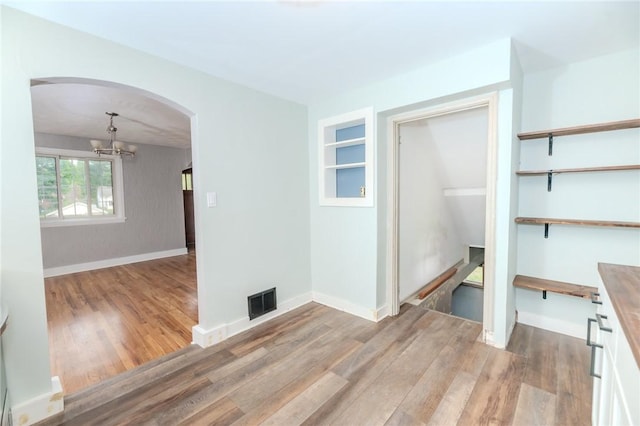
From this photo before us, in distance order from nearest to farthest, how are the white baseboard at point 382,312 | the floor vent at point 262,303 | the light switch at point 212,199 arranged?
the light switch at point 212,199 < the floor vent at point 262,303 < the white baseboard at point 382,312

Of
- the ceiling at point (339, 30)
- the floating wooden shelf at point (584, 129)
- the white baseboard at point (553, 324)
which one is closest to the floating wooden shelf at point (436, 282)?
the white baseboard at point (553, 324)

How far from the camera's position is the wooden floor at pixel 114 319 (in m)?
2.17

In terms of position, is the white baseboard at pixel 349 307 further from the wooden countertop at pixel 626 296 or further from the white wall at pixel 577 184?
the wooden countertop at pixel 626 296

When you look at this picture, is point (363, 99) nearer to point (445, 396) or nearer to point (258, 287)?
point (258, 287)

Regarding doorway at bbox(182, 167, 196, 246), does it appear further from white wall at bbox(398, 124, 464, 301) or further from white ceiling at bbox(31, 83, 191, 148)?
white wall at bbox(398, 124, 464, 301)

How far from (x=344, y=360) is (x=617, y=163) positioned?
2.64 meters

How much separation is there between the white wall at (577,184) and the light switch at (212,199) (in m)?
2.81

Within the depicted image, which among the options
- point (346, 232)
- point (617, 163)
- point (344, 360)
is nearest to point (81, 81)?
point (346, 232)

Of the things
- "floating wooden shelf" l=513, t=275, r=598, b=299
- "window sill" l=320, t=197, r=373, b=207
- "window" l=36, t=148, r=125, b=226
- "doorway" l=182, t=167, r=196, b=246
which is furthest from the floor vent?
"doorway" l=182, t=167, r=196, b=246

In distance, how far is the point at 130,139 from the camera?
5203 millimetres

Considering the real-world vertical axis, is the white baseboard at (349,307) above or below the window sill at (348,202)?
below

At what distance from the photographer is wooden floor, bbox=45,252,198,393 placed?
2.17m

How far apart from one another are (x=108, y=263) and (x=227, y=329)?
422 cm

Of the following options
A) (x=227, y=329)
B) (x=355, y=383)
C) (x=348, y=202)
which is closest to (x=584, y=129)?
(x=348, y=202)
